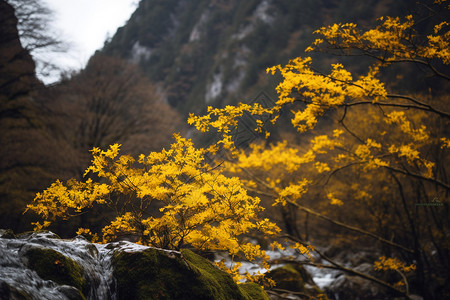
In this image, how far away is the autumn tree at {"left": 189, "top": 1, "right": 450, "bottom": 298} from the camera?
429cm

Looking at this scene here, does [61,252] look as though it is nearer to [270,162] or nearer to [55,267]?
[55,267]

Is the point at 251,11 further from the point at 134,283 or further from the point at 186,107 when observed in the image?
the point at 134,283

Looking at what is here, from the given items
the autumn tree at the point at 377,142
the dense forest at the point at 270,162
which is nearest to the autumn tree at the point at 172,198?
the dense forest at the point at 270,162

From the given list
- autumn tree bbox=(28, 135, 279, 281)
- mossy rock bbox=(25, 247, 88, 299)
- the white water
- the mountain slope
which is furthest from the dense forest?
the mountain slope

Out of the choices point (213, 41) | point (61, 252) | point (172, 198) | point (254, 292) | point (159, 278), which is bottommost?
point (254, 292)


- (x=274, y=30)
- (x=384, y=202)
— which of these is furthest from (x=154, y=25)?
(x=384, y=202)

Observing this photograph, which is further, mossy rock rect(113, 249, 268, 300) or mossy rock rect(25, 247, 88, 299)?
mossy rock rect(113, 249, 268, 300)

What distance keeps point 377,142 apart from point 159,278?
28.9ft

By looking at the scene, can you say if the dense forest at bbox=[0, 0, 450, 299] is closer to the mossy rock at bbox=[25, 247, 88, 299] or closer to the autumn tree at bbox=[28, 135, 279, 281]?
the autumn tree at bbox=[28, 135, 279, 281]

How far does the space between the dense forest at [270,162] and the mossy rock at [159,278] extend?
579 mm

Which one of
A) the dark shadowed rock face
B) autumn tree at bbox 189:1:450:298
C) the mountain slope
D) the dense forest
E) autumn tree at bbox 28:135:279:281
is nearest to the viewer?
the dark shadowed rock face

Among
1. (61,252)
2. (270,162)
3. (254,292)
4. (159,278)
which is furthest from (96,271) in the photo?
(270,162)

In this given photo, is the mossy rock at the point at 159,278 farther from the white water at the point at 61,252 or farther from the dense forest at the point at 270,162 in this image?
the dense forest at the point at 270,162

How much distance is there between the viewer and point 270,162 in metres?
7.75
